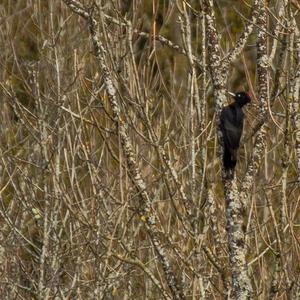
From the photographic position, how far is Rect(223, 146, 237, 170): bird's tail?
678cm

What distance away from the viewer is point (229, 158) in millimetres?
6910

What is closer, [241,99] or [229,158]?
[229,158]

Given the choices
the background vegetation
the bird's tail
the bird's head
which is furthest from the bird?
the bird's head

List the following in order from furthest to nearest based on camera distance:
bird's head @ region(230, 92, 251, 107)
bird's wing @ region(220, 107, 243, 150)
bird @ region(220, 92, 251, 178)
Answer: bird's head @ region(230, 92, 251, 107) → bird's wing @ region(220, 107, 243, 150) → bird @ region(220, 92, 251, 178)

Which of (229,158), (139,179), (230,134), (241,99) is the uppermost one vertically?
(241,99)

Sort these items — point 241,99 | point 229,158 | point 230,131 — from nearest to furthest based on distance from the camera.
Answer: point 229,158, point 230,131, point 241,99

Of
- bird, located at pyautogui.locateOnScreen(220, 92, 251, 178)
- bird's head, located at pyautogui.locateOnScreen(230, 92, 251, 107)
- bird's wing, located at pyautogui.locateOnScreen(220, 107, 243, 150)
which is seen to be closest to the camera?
bird, located at pyautogui.locateOnScreen(220, 92, 251, 178)

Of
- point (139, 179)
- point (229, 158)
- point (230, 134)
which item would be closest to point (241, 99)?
point (230, 134)

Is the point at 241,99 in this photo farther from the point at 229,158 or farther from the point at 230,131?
the point at 229,158

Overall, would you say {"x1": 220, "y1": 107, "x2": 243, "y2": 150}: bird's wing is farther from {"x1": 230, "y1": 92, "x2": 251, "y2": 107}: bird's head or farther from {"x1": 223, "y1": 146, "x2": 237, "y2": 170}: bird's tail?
{"x1": 230, "y1": 92, "x2": 251, "y2": 107}: bird's head

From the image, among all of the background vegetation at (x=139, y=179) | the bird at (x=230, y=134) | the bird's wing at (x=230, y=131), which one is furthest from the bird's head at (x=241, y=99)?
the bird's wing at (x=230, y=131)

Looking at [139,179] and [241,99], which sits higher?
[241,99]

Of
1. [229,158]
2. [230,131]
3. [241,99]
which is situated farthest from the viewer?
[241,99]

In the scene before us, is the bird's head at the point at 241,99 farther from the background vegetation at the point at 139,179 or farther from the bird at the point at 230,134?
the bird at the point at 230,134
